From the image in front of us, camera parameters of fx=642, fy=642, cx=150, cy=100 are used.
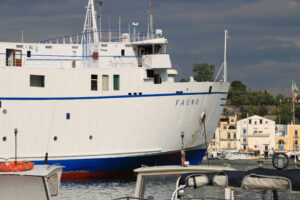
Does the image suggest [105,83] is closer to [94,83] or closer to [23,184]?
[94,83]

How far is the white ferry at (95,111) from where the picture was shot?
2992 cm

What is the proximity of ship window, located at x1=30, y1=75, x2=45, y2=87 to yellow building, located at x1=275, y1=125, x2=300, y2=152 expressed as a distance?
78.5 meters

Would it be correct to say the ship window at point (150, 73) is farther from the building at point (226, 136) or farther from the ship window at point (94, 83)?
the building at point (226, 136)

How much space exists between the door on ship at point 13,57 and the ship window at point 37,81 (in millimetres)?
2184

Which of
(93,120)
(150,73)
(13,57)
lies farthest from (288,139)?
(13,57)

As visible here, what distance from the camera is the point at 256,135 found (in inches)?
4195

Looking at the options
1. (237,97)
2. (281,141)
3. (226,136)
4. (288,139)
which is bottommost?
(281,141)

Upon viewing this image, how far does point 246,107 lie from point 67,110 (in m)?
114

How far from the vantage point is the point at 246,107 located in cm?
14150

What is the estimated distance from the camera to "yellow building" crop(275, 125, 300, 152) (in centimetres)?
10446

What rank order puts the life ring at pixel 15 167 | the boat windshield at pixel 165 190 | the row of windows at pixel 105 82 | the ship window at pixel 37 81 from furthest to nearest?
the row of windows at pixel 105 82 → the ship window at pixel 37 81 → the life ring at pixel 15 167 → the boat windshield at pixel 165 190

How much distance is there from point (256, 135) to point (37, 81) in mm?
79939

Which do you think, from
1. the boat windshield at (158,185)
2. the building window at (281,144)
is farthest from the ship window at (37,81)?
the building window at (281,144)

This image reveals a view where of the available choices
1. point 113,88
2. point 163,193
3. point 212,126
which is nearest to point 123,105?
point 113,88
